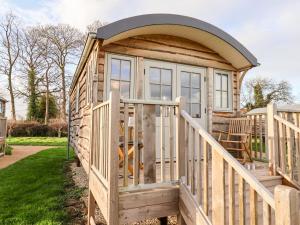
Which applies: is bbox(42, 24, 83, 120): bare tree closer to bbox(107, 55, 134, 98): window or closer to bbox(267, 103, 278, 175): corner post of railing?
bbox(107, 55, 134, 98): window

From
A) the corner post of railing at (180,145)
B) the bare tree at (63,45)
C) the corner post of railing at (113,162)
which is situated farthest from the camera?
the bare tree at (63,45)

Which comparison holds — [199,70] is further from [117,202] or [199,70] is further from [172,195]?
[117,202]

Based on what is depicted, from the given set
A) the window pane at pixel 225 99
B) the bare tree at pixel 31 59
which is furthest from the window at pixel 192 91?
the bare tree at pixel 31 59

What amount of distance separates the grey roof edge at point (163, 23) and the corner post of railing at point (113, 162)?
1948mm

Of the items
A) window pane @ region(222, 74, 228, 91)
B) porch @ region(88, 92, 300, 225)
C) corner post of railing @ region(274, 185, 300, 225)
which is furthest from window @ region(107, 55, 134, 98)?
corner post of railing @ region(274, 185, 300, 225)

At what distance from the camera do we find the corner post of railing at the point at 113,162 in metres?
2.33

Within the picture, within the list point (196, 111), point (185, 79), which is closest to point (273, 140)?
point (196, 111)

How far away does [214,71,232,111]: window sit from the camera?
5.72 metres

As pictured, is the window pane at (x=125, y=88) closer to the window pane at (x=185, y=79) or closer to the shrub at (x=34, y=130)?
the window pane at (x=185, y=79)

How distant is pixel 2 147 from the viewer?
402 inches

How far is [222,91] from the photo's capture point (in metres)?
5.82

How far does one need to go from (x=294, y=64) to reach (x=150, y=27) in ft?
82.5

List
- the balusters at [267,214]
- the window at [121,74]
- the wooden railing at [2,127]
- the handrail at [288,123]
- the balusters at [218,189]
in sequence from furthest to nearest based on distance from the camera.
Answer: the wooden railing at [2,127], the window at [121,74], the handrail at [288,123], the balusters at [218,189], the balusters at [267,214]

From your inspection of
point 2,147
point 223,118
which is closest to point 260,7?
point 223,118
